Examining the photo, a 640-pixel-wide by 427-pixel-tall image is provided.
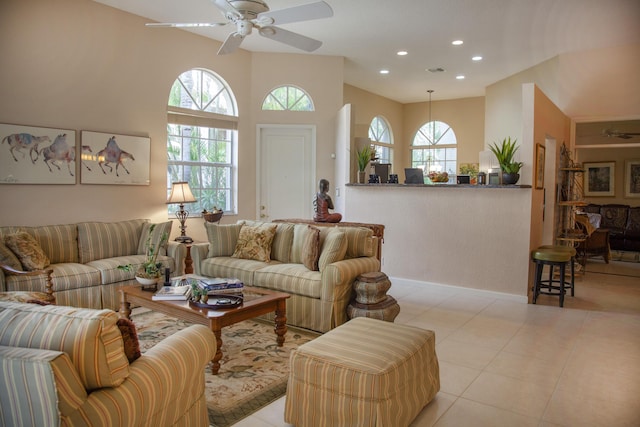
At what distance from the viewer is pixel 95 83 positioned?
4.98 metres

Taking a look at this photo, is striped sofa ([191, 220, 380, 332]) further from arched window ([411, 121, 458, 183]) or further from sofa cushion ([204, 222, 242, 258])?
arched window ([411, 121, 458, 183])

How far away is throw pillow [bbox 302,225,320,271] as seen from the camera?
13.4ft

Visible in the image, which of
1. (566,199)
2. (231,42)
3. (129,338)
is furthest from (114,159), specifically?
(566,199)

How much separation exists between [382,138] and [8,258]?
805 centimetres

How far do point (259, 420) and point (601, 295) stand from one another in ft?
15.5

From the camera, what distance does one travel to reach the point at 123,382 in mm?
1602

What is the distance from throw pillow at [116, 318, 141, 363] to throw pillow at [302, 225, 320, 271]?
2412mm

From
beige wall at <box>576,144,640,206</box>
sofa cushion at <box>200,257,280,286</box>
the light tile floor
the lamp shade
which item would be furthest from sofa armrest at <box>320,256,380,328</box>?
beige wall at <box>576,144,640,206</box>

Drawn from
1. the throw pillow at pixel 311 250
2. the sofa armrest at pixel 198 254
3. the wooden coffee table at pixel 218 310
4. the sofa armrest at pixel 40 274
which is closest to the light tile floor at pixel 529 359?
the wooden coffee table at pixel 218 310

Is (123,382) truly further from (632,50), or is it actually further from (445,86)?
(445,86)

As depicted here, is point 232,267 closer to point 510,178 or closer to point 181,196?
point 181,196

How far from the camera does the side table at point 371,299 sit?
3.75 meters

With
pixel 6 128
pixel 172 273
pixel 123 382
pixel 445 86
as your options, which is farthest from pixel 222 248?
pixel 445 86

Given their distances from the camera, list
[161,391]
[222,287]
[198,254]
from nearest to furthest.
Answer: [161,391]
[222,287]
[198,254]
